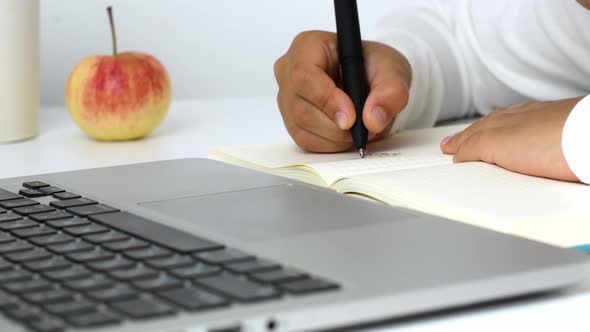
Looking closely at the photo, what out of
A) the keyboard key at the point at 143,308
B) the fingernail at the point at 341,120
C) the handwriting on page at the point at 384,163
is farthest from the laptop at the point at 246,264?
the fingernail at the point at 341,120

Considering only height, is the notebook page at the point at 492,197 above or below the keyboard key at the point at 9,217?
above

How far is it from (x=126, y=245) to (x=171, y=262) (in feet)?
0.16

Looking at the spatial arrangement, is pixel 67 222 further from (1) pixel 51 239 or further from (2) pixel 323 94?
(2) pixel 323 94

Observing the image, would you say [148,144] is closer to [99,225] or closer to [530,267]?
[99,225]

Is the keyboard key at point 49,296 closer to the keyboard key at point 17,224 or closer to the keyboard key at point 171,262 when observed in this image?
the keyboard key at point 171,262

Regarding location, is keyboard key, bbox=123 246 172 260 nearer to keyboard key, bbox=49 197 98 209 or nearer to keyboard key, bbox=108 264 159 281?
keyboard key, bbox=108 264 159 281

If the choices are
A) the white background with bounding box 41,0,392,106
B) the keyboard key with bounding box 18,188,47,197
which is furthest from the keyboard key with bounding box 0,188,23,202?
the white background with bounding box 41,0,392,106

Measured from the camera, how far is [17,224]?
0.57 metres

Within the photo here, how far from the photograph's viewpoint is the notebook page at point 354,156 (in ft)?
2.55

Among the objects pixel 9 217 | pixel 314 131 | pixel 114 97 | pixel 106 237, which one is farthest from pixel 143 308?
pixel 114 97

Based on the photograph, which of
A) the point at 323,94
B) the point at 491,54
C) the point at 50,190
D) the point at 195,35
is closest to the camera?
the point at 50,190

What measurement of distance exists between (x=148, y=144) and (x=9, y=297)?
0.72 metres

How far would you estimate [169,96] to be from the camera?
1.21 m

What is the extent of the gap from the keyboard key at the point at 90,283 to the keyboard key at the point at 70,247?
0.06 metres
